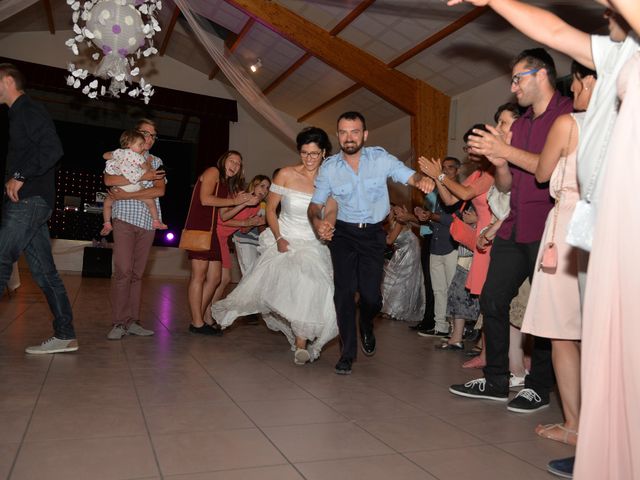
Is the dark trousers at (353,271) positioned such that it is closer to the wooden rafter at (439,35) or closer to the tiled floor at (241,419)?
the tiled floor at (241,419)

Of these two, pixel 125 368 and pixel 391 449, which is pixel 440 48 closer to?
pixel 125 368

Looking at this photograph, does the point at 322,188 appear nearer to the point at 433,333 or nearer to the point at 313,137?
the point at 313,137

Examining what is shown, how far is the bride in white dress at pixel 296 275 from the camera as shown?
3508 mm

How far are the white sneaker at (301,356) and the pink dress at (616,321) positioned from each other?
92.9 inches

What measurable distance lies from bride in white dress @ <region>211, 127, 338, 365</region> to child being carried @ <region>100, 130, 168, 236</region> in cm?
82

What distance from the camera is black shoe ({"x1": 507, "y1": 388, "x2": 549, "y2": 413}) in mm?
2670

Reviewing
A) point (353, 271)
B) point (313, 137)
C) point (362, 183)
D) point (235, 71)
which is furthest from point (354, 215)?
point (235, 71)

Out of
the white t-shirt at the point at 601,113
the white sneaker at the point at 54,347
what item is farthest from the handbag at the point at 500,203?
the white sneaker at the point at 54,347

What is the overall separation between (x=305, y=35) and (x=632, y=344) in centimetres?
788

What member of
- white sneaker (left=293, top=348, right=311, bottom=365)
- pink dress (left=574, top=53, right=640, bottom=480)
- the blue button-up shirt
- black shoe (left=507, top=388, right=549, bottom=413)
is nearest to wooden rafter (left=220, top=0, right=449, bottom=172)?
the blue button-up shirt

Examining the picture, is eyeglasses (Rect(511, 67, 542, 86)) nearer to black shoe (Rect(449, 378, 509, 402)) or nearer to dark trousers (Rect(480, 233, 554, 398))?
dark trousers (Rect(480, 233, 554, 398))

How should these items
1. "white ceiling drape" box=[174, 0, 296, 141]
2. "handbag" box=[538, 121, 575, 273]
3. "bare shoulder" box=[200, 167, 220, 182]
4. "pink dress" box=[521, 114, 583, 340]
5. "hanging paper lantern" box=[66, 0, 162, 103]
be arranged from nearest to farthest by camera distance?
1. "handbag" box=[538, 121, 575, 273]
2. "pink dress" box=[521, 114, 583, 340]
3. "bare shoulder" box=[200, 167, 220, 182]
4. "hanging paper lantern" box=[66, 0, 162, 103]
5. "white ceiling drape" box=[174, 0, 296, 141]

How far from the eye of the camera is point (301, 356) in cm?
348

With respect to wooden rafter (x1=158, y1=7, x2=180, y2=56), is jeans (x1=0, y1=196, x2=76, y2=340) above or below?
below
